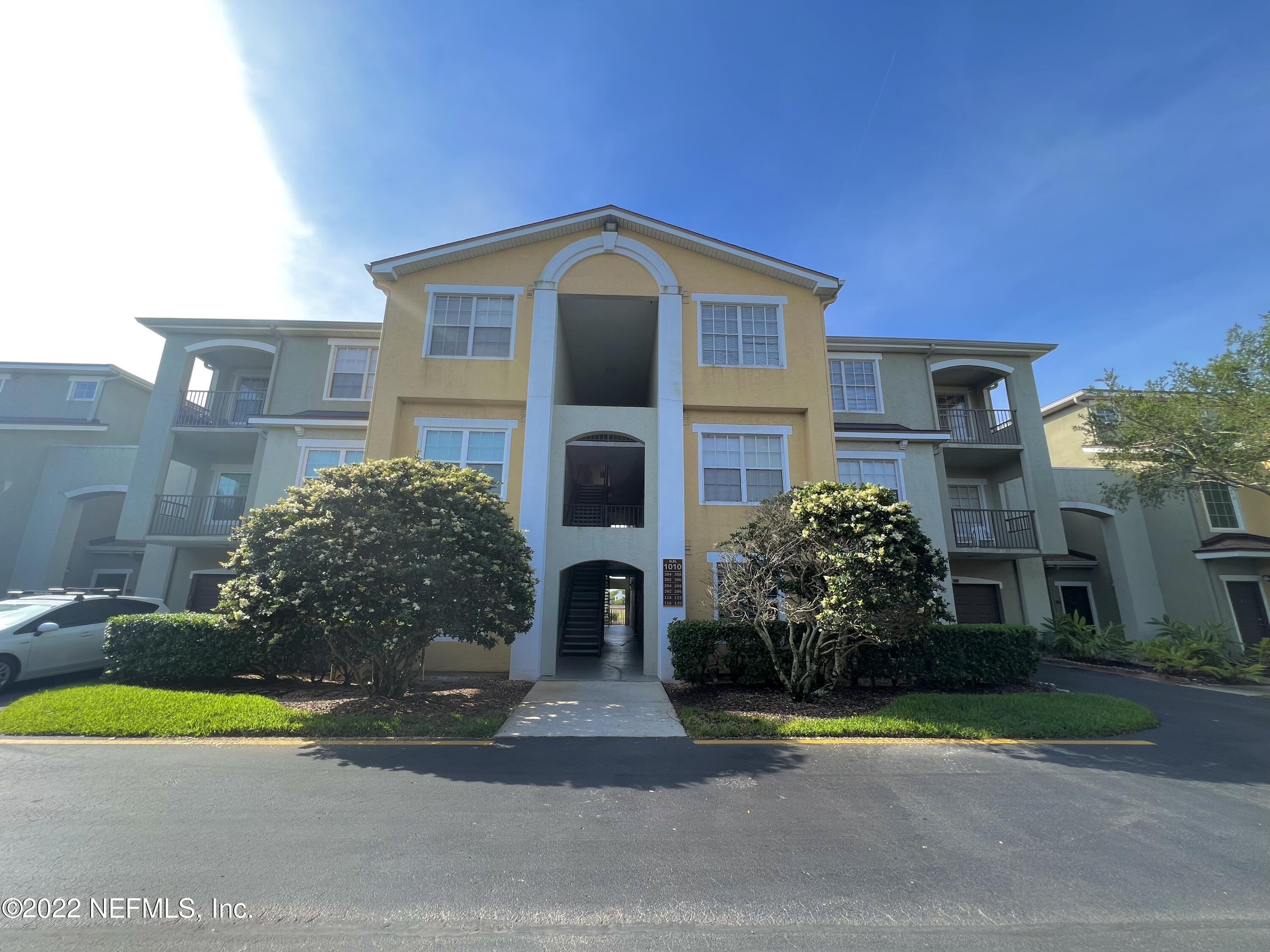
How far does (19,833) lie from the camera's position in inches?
170

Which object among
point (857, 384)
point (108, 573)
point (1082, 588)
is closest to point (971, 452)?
point (857, 384)

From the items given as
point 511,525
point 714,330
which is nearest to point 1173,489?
point 714,330

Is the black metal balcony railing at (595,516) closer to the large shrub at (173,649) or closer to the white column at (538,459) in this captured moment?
the white column at (538,459)

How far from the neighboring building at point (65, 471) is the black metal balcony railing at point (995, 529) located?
26189 millimetres

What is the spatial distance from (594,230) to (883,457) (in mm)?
10102

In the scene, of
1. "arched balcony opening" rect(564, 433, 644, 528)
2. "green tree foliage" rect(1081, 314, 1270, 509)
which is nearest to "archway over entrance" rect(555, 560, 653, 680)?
"arched balcony opening" rect(564, 433, 644, 528)

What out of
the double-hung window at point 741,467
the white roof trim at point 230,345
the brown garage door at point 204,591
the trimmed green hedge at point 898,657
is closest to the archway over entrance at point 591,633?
the trimmed green hedge at point 898,657

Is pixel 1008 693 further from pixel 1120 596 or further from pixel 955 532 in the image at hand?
pixel 1120 596

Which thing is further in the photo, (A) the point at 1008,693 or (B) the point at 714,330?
(B) the point at 714,330

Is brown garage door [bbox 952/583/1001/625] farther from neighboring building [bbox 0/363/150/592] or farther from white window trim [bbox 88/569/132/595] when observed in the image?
white window trim [bbox 88/569/132/595]

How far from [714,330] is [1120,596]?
16200 millimetres

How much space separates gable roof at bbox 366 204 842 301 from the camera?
13703 mm

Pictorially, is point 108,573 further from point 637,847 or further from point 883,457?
point 883,457

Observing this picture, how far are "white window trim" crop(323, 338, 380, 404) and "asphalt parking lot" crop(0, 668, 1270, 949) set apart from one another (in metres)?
11.3
